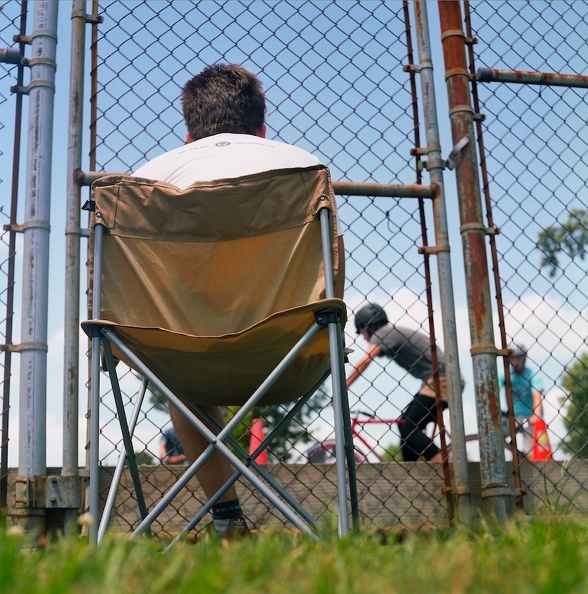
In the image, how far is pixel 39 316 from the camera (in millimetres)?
3125

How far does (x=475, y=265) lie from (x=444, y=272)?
13 cm

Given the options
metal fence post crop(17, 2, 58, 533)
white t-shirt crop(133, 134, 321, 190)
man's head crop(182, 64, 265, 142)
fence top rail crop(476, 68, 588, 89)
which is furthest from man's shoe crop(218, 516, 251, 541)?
fence top rail crop(476, 68, 588, 89)

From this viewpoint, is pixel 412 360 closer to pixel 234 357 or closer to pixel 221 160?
pixel 221 160

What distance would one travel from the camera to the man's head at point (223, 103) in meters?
3.17

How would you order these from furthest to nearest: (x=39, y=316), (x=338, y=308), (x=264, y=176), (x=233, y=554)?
(x=39, y=316) → (x=264, y=176) → (x=338, y=308) → (x=233, y=554)

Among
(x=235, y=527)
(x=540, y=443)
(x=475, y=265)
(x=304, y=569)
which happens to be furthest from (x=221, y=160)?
(x=540, y=443)

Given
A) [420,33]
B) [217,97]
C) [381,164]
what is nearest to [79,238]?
[217,97]

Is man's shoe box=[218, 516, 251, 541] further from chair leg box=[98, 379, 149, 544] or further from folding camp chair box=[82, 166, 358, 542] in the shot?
chair leg box=[98, 379, 149, 544]

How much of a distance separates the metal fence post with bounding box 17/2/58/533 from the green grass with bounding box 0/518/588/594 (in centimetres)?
153

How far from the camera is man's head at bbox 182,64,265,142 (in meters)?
3.17

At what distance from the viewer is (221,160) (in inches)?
106

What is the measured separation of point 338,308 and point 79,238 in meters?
1.38

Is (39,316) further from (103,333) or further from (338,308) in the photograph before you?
(338,308)

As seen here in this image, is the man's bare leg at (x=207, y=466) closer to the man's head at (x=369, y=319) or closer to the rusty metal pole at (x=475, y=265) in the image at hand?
the rusty metal pole at (x=475, y=265)
